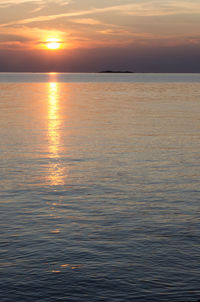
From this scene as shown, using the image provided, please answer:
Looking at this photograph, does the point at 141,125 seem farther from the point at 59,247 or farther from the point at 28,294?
the point at 28,294

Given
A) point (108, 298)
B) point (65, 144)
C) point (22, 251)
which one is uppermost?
point (65, 144)

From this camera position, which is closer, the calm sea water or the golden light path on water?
the calm sea water

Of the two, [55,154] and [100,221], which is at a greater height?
[55,154]

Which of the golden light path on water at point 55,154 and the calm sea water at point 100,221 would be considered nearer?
the calm sea water at point 100,221

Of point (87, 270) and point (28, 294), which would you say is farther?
point (87, 270)

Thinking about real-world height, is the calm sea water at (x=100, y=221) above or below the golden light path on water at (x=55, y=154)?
below

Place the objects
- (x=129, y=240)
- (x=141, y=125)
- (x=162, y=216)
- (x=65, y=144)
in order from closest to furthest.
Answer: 1. (x=129, y=240)
2. (x=162, y=216)
3. (x=65, y=144)
4. (x=141, y=125)

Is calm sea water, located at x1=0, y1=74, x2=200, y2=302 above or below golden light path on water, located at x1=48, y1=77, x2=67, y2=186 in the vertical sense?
below

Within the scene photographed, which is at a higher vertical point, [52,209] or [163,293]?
[52,209]

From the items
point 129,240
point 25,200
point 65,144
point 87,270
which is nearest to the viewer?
point 87,270

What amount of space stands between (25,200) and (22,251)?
682cm

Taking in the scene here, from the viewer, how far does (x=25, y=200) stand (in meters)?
23.8

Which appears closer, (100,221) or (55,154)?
(100,221)

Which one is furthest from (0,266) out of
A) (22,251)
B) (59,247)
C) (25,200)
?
(25,200)
